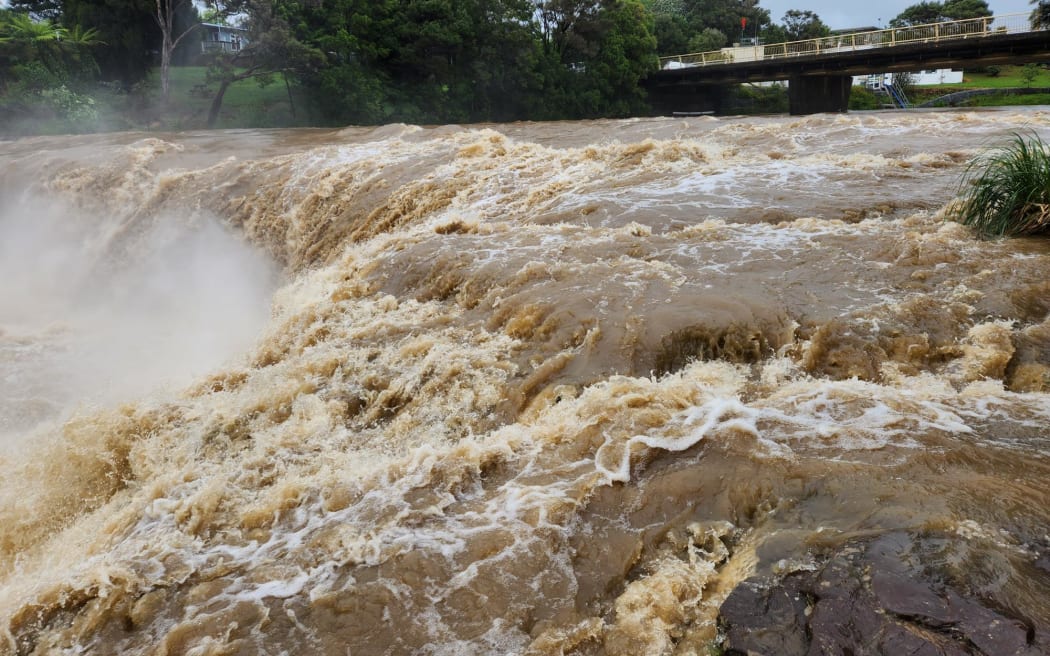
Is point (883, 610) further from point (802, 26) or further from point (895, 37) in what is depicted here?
point (802, 26)

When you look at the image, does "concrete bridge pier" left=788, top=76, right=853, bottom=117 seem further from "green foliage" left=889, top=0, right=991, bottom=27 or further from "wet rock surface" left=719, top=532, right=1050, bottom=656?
"wet rock surface" left=719, top=532, right=1050, bottom=656

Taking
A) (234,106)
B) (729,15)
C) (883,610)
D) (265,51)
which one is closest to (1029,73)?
(729,15)

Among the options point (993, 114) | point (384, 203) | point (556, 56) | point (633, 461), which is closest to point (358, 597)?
point (633, 461)

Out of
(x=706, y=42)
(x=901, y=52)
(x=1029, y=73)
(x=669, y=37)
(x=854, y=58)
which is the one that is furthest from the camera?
(x=669, y=37)

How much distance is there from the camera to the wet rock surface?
83.0 inches

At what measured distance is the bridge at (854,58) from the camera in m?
17.7

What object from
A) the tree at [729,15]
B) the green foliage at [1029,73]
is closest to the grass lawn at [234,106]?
the tree at [729,15]

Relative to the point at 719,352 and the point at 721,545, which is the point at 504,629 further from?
the point at 719,352

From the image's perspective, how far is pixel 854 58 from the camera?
68.2ft

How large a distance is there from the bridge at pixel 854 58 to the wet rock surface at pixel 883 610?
1894 centimetres

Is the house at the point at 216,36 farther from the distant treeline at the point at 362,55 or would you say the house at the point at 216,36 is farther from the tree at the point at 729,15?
the tree at the point at 729,15

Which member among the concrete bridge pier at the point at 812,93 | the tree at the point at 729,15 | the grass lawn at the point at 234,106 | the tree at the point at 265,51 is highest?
the tree at the point at 729,15

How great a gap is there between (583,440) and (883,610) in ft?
5.17

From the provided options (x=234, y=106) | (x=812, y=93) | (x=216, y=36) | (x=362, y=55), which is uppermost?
(x=216, y=36)
